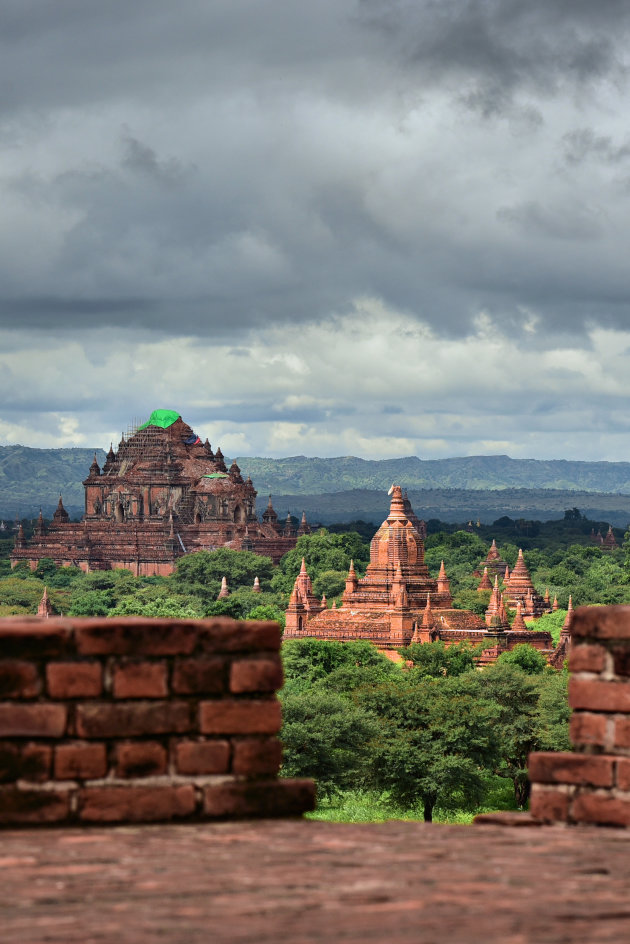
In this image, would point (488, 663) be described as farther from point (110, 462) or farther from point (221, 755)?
point (110, 462)

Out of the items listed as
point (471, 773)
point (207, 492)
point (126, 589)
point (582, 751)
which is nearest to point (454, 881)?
point (582, 751)

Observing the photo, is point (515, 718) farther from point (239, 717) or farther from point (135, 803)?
point (135, 803)

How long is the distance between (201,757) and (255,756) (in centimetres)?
28

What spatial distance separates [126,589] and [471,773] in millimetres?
89779

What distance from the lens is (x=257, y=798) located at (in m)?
9.08

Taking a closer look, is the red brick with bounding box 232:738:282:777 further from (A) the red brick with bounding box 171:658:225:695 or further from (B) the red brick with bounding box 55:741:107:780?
(B) the red brick with bounding box 55:741:107:780

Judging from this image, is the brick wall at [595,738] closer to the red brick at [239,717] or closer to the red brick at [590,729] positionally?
the red brick at [590,729]

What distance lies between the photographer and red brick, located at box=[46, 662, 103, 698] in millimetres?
8758

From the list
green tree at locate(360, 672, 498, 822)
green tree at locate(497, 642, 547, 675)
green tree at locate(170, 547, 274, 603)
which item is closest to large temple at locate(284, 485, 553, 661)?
green tree at locate(497, 642, 547, 675)

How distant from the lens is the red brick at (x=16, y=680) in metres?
8.70

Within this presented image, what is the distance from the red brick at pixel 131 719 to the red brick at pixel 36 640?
319 mm

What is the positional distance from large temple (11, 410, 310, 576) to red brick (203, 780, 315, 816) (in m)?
155

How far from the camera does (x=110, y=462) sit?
179 metres

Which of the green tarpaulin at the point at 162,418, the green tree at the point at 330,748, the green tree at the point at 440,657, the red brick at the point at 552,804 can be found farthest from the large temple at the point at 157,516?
the red brick at the point at 552,804
